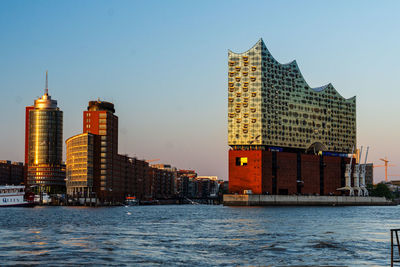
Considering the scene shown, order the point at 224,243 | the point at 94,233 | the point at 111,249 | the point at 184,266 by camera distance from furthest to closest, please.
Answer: the point at 94,233
the point at 224,243
the point at 111,249
the point at 184,266

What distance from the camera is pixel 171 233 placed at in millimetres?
83188

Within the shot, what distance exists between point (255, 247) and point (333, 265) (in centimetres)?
1450

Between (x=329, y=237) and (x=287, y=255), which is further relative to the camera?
(x=329, y=237)

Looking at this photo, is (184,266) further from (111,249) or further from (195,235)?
(195,235)

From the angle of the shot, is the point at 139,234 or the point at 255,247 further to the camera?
the point at 139,234

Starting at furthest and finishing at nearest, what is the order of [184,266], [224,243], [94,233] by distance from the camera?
[94,233]
[224,243]
[184,266]

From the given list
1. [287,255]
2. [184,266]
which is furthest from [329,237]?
[184,266]

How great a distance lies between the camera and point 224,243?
6750 centimetres

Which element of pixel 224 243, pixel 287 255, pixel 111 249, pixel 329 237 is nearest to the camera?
pixel 287 255

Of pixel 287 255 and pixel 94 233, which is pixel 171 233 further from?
pixel 287 255

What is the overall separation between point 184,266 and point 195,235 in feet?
101

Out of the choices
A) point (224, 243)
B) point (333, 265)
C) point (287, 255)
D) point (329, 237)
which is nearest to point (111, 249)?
point (224, 243)

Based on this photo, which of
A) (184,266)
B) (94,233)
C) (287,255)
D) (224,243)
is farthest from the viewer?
(94,233)

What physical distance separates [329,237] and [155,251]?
88.7 feet
